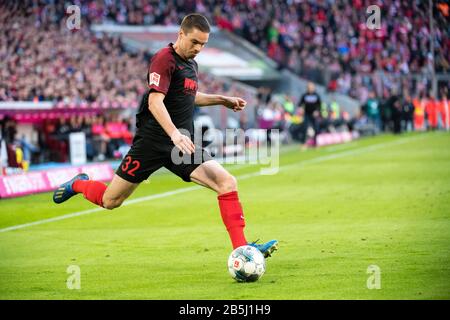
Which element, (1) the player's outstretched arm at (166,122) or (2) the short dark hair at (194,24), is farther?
(2) the short dark hair at (194,24)

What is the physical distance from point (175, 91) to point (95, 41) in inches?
1253

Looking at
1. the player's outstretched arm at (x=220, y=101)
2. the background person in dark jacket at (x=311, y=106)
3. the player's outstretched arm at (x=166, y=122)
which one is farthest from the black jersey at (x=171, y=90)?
the background person in dark jacket at (x=311, y=106)

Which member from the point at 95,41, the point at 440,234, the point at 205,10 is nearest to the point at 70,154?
the point at 95,41

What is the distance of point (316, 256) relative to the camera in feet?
34.8

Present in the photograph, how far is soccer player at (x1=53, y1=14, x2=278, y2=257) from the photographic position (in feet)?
30.5

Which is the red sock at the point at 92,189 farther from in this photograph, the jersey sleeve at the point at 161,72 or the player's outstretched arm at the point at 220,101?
the jersey sleeve at the point at 161,72

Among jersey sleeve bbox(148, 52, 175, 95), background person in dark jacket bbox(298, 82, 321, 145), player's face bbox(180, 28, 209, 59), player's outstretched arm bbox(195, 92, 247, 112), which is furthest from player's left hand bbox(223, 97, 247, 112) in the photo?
background person in dark jacket bbox(298, 82, 321, 145)

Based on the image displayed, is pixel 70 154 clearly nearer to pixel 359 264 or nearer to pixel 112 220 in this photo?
pixel 112 220

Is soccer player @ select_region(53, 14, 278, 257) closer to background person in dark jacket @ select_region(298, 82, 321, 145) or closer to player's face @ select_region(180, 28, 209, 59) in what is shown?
player's face @ select_region(180, 28, 209, 59)

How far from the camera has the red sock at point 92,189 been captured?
10.5m

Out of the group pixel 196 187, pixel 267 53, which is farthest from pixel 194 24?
pixel 267 53

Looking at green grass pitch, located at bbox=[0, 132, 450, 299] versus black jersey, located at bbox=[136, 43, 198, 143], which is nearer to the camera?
green grass pitch, located at bbox=[0, 132, 450, 299]

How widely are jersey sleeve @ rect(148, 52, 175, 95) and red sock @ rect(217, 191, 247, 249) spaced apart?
3.90 feet

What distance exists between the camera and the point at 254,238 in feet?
40.6
